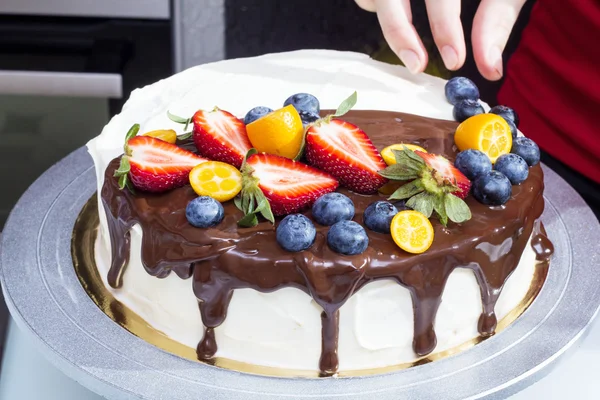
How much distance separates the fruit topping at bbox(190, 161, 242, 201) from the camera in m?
1.19

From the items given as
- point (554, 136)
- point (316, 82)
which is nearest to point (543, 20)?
point (554, 136)

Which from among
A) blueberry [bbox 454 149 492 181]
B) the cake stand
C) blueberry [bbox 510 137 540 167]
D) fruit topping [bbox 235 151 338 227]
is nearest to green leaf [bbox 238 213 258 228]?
fruit topping [bbox 235 151 338 227]

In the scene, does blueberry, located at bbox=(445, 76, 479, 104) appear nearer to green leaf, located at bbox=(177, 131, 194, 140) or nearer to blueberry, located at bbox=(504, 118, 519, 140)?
blueberry, located at bbox=(504, 118, 519, 140)

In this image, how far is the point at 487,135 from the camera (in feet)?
4.41

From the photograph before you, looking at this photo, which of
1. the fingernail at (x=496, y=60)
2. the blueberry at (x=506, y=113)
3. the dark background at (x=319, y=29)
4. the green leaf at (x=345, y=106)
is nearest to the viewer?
the green leaf at (x=345, y=106)

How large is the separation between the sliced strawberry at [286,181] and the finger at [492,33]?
0.56m

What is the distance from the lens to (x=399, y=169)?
1200 mm

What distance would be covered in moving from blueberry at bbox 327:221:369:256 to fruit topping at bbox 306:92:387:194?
5.2 inches

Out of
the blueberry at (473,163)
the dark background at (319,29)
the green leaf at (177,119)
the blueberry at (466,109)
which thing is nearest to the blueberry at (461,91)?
the blueberry at (466,109)

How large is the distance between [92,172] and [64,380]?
53 centimetres

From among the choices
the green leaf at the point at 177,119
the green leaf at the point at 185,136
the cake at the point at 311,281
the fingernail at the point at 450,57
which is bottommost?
the cake at the point at 311,281

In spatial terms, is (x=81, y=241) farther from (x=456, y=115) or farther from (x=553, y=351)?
(x=553, y=351)

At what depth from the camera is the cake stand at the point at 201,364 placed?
112cm

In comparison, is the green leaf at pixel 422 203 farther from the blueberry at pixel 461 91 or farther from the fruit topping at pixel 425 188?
the blueberry at pixel 461 91
